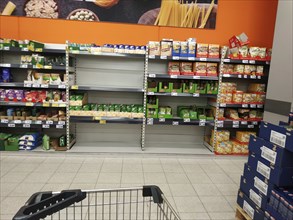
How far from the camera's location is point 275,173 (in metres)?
1.93

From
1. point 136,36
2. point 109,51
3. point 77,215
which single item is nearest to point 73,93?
point 109,51

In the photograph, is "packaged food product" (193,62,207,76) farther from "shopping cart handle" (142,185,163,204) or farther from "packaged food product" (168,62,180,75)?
"shopping cart handle" (142,185,163,204)

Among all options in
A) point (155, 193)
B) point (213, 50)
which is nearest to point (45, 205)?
point (155, 193)

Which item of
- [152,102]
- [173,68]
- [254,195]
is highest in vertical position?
[173,68]

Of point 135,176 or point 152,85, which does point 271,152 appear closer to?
point 135,176

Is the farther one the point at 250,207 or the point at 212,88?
the point at 212,88

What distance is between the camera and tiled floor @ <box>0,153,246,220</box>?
8.91 ft

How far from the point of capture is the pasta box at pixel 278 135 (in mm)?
1826

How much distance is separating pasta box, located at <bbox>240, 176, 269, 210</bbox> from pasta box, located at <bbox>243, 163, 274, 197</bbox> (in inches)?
1.0

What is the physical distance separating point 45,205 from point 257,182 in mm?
1862

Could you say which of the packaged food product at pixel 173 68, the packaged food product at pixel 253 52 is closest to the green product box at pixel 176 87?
the packaged food product at pixel 173 68

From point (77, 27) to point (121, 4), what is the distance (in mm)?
905

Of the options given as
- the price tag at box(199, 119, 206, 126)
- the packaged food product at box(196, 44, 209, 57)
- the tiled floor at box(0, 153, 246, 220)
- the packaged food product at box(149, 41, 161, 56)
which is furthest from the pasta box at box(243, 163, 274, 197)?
the packaged food product at box(149, 41, 161, 56)

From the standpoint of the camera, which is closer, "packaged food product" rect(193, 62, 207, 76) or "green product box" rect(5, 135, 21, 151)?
"green product box" rect(5, 135, 21, 151)
